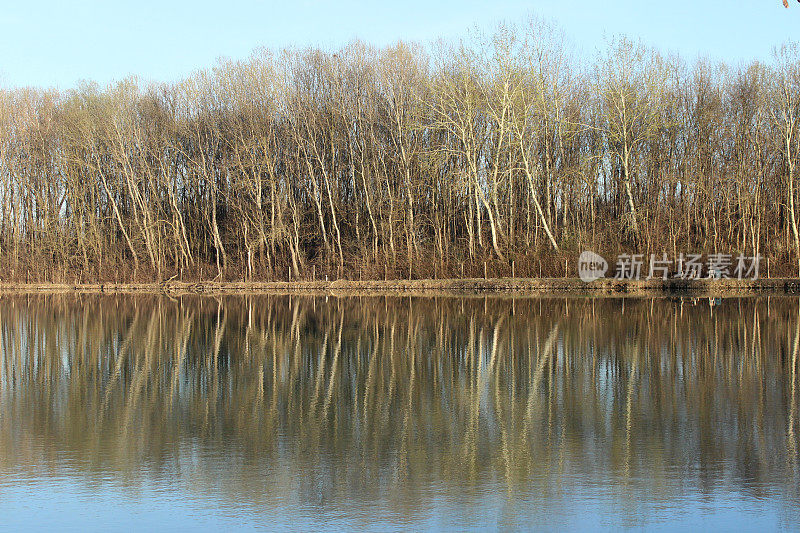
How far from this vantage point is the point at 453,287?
40438 millimetres

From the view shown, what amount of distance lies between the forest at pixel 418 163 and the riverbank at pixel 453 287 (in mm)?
1848

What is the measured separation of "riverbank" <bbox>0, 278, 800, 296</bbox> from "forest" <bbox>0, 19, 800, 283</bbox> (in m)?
1.85

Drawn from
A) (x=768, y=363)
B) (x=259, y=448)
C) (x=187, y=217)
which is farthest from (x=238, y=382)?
(x=187, y=217)

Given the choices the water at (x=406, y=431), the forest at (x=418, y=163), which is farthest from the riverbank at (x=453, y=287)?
the water at (x=406, y=431)

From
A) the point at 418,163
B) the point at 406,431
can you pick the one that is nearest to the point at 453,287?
the point at 418,163

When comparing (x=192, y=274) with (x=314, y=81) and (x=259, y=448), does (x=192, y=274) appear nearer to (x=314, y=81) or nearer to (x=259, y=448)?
(x=314, y=81)

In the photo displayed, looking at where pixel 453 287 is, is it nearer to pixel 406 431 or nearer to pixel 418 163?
pixel 418 163

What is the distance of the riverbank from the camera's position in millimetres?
36500

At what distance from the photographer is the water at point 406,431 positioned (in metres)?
6.55

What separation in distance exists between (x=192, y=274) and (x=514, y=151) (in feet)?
67.1

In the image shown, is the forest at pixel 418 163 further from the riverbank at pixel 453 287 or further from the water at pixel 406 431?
the water at pixel 406 431

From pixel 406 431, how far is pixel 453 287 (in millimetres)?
31425

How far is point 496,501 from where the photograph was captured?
6660 millimetres

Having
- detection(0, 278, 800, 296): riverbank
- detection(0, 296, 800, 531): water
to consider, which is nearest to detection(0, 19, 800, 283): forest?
detection(0, 278, 800, 296): riverbank
